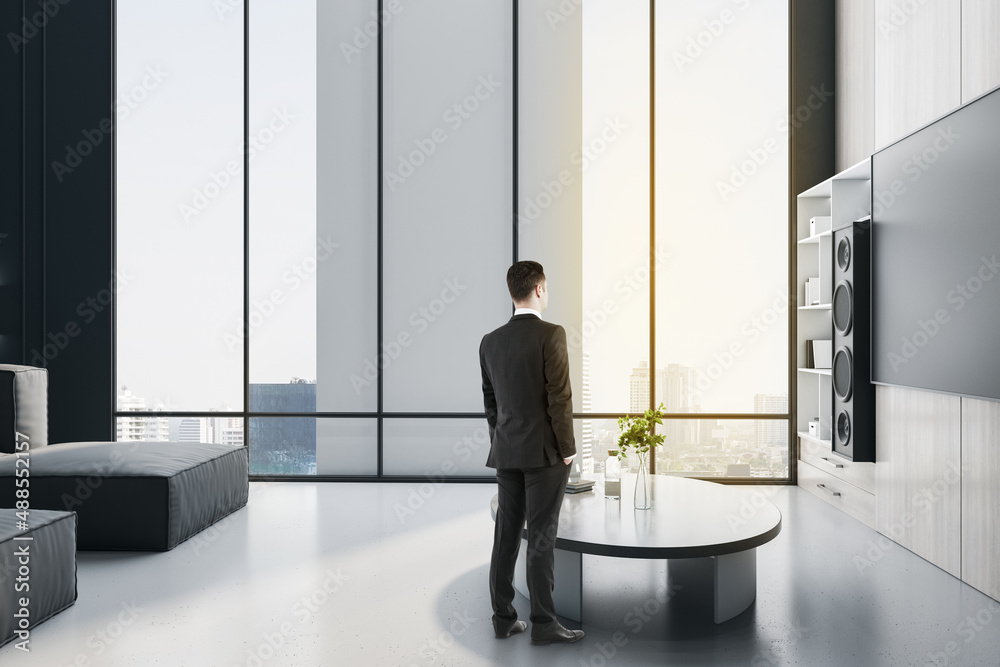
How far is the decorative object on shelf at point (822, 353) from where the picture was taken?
15.7 ft

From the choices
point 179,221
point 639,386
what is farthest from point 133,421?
point 639,386

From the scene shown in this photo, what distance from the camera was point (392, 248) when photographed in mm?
5574

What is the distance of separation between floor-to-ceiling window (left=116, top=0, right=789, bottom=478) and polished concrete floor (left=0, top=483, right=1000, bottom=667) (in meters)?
1.49

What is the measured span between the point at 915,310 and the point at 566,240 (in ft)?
8.74

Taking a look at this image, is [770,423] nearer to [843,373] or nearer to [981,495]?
[843,373]

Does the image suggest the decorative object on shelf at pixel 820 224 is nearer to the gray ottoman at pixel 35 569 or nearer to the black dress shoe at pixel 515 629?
the black dress shoe at pixel 515 629

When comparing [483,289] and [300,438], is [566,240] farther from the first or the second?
[300,438]

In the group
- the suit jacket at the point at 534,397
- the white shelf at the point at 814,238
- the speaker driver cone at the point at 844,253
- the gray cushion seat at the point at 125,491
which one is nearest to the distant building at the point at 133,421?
the gray cushion seat at the point at 125,491

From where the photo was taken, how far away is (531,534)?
247 centimetres

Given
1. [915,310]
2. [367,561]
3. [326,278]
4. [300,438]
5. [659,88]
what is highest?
[659,88]

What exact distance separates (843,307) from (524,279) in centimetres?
262

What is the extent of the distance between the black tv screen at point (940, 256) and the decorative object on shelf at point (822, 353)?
3.05 feet

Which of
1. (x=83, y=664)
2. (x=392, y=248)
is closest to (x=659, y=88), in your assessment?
(x=392, y=248)

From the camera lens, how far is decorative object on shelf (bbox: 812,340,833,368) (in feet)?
15.7
